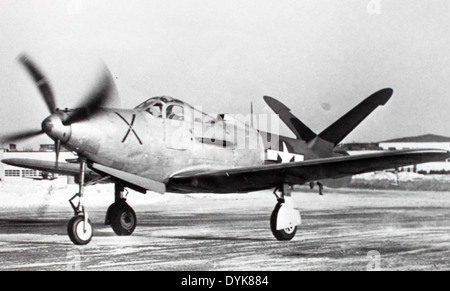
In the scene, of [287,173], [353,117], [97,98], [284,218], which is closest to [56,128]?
[97,98]

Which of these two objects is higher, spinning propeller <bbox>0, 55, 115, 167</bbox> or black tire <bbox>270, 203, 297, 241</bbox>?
spinning propeller <bbox>0, 55, 115, 167</bbox>

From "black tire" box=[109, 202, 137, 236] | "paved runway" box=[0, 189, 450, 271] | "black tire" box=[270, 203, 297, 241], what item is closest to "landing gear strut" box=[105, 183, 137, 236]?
"black tire" box=[109, 202, 137, 236]

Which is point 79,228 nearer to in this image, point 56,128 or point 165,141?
point 56,128

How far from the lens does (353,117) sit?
14.4 meters

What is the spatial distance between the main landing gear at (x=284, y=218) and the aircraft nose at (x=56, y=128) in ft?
13.8

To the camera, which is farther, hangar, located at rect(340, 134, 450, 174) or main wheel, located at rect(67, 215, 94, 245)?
hangar, located at rect(340, 134, 450, 174)

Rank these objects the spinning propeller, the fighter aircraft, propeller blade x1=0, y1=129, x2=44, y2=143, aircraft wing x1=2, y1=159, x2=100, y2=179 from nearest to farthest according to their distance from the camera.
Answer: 1. the spinning propeller
2. the fighter aircraft
3. propeller blade x1=0, y1=129, x2=44, y2=143
4. aircraft wing x1=2, y1=159, x2=100, y2=179

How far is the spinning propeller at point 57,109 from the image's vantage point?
9453 millimetres

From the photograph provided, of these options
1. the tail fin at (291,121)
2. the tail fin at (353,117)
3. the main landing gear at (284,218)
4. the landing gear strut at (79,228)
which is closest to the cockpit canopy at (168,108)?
the landing gear strut at (79,228)

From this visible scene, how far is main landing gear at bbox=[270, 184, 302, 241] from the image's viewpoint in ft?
36.3

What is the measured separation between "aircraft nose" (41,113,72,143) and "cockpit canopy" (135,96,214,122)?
6.18 ft

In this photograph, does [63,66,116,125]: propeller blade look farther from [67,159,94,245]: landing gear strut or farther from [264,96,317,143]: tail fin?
[264,96,317,143]: tail fin
